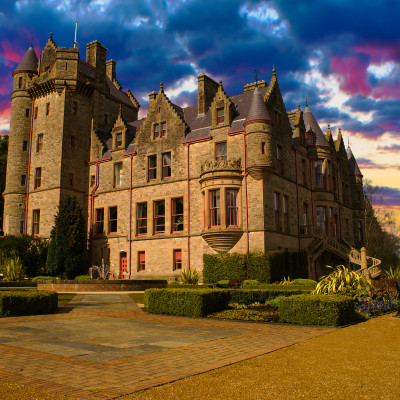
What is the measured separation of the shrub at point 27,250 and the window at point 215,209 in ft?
55.2

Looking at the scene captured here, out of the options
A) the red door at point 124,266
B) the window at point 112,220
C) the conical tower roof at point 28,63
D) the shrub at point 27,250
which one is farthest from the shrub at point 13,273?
the conical tower roof at point 28,63

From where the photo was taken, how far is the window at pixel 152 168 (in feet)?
125

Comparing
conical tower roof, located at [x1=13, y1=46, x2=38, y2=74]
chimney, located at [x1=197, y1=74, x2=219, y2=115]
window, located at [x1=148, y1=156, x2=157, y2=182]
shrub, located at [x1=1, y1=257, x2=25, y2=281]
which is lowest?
shrub, located at [x1=1, y1=257, x2=25, y2=281]

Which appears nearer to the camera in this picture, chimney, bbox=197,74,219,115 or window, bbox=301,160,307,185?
chimney, bbox=197,74,219,115

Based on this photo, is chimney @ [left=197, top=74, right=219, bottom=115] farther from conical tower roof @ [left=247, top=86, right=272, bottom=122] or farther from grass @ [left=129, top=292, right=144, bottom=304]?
grass @ [left=129, top=292, right=144, bottom=304]

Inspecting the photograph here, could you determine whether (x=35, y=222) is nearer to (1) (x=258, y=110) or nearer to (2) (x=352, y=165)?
(1) (x=258, y=110)

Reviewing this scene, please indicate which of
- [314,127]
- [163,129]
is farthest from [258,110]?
[314,127]

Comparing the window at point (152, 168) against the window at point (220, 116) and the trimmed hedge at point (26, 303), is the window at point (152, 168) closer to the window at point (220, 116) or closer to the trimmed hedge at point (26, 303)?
the window at point (220, 116)

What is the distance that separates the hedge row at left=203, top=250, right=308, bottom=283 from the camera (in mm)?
30438

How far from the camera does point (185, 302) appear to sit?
1486 centimetres

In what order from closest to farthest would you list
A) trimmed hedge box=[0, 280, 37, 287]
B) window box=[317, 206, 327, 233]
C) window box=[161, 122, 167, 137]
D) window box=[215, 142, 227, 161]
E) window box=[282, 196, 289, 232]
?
trimmed hedge box=[0, 280, 37, 287] → window box=[215, 142, 227, 161] → window box=[282, 196, 289, 232] → window box=[161, 122, 167, 137] → window box=[317, 206, 327, 233]

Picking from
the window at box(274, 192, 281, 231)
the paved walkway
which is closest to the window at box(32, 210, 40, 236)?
the window at box(274, 192, 281, 231)

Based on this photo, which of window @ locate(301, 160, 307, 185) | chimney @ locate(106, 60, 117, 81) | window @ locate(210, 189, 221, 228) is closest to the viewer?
window @ locate(210, 189, 221, 228)

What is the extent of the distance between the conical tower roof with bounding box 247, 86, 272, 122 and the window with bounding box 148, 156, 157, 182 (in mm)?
9907
